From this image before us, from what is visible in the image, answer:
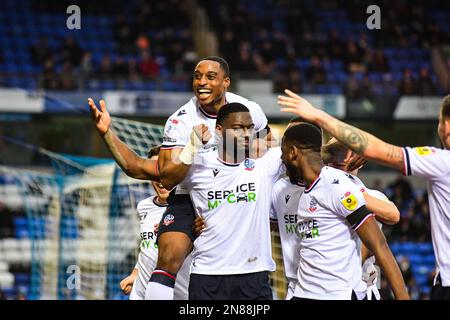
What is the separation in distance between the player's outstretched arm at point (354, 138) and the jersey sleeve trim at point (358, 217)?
2.23 ft

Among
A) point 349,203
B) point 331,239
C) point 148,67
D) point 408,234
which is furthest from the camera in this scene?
point 148,67

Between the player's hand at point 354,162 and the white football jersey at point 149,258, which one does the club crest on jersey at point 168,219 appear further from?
the player's hand at point 354,162

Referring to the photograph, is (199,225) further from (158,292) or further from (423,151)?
(423,151)

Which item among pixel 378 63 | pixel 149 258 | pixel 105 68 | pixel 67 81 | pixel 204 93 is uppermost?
pixel 378 63

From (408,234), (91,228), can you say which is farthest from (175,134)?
(408,234)

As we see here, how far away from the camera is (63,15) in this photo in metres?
24.2

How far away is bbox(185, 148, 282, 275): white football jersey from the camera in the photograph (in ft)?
20.5

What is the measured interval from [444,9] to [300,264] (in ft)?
65.4

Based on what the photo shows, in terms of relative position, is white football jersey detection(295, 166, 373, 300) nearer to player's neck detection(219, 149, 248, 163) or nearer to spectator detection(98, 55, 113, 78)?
player's neck detection(219, 149, 248, 163)

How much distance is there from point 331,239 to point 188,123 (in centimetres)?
154

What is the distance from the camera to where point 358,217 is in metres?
5.84

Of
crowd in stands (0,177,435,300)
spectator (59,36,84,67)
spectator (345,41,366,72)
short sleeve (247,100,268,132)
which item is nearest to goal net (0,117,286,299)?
crowd in stands (0,177,435,300)
